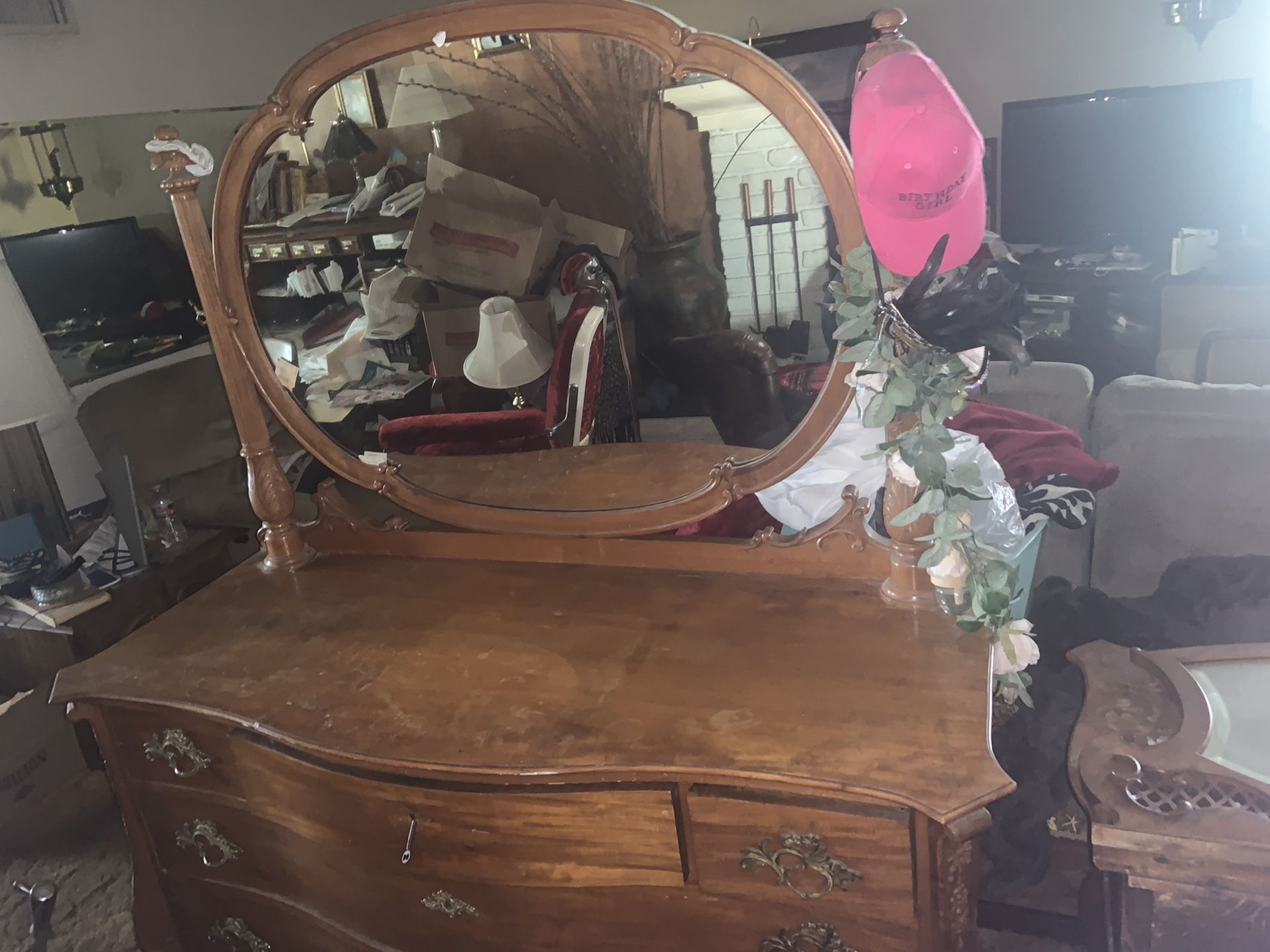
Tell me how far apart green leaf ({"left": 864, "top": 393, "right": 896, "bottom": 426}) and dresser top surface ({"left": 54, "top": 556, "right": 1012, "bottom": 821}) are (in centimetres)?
27

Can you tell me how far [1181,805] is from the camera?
→ 1.22 meters

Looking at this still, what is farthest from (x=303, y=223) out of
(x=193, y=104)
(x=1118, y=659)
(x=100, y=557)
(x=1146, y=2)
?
(x=1146, y=2)

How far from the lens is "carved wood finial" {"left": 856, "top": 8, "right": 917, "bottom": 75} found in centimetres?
94

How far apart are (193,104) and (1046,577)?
2.24 meters

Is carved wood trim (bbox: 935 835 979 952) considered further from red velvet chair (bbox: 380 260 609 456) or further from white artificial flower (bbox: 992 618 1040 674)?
red velvet chair (bbox: 380 260 609 456)

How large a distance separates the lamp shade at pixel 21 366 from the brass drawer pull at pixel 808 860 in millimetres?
1678

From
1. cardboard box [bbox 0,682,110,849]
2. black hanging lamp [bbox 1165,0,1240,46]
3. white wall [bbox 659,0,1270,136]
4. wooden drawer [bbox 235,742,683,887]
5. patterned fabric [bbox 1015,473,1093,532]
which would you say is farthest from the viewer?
white wall [bbox 659,0,1270,136]

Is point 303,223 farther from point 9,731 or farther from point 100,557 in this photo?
point 9,731

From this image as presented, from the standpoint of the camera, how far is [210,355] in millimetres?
1967

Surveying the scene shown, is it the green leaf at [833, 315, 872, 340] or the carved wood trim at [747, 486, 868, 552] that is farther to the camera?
the carved wood trim at [747, 486, 868, 552]

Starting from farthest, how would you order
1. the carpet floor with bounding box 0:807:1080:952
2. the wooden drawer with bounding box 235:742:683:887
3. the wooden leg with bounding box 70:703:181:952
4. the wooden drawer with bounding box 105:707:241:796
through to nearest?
the carpet floor with bounding box 0:807:1080:952 < the wooden leg with bounding box 70:703:181:952 < the wooden drawer with bounding box 105:707:241:796 < the wooden drawer with bounding box 235:742:683:887

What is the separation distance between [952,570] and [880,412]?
0.68 ft

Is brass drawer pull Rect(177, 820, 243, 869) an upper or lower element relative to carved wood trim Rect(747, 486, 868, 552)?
lower

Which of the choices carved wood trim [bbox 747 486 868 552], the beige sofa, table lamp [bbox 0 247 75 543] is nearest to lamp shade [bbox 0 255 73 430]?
table lamp [bbox 0 247 75 543]
